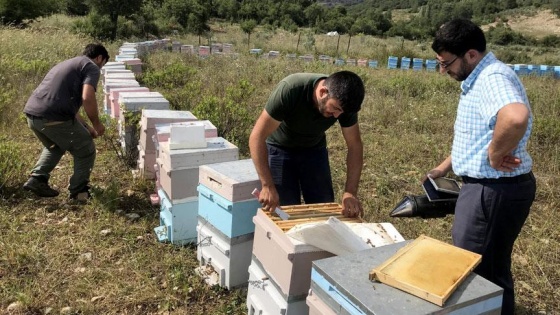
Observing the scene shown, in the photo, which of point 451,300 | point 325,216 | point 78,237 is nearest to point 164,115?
point 78,237

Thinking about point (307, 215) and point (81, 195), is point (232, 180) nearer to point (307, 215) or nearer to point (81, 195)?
point (307, 215)

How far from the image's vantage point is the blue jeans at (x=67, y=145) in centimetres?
440

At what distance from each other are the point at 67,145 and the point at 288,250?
316cm

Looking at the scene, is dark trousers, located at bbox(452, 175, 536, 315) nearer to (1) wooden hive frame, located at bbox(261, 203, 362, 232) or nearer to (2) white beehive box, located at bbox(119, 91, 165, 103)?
(1) wooden hive frame, located at bbox(261, 203, 362, 232)

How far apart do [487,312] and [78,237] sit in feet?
11.1

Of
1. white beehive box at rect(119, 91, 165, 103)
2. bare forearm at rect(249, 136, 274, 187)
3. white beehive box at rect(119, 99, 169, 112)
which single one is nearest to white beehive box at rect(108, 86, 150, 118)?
white beehive box at rect(119, 91, 165, 103)

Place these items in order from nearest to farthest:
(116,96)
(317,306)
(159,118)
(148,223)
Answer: (317,306) < (148,223) < (159,118) < (116,96)

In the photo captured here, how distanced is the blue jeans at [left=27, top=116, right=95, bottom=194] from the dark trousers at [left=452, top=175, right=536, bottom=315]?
12.0 feet

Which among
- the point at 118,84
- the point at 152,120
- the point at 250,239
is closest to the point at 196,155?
the point at 250,239

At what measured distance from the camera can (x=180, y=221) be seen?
3676mm

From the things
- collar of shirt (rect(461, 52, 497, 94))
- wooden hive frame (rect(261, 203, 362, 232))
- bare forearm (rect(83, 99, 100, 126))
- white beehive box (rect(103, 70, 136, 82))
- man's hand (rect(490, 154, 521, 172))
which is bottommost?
wooden hive frame (rect(261, 203, 362, 232))

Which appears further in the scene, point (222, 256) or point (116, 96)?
point (116, 96)

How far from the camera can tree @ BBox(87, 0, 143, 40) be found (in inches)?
908

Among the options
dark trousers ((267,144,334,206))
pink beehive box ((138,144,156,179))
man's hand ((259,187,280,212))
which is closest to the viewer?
man's hand ((259,187,280,212))
